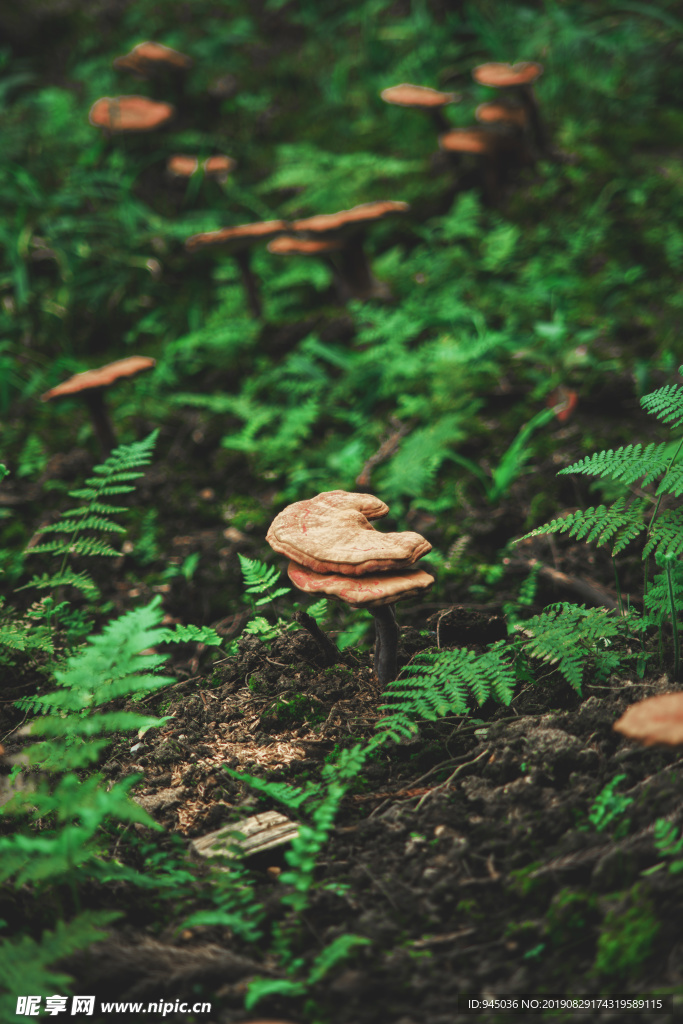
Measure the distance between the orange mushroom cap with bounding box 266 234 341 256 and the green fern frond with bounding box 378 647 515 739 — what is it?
4.24 m

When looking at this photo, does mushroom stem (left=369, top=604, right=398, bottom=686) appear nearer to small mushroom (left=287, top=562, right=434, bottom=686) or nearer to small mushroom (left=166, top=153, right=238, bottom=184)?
small mushroom (left=287, top=562, right=434, bottom=686)

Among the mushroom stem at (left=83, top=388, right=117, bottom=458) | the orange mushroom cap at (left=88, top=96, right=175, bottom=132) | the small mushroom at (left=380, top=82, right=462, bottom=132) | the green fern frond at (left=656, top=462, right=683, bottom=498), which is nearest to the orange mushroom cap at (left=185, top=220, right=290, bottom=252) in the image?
the mushroom stem at (left=83, top=388, right=117, bottom=458)

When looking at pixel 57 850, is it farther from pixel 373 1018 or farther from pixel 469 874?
pixel 469 874

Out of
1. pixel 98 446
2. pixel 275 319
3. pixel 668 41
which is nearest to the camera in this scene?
pixel 98 446

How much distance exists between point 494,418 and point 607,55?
5.79 meters

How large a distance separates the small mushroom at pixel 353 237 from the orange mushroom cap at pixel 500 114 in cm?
155

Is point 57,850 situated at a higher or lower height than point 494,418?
higher

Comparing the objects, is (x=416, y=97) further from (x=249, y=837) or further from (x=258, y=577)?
(x=249, y=837)

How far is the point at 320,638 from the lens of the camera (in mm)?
2875

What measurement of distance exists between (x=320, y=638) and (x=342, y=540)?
0.73 metres

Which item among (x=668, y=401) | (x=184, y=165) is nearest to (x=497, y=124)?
(x=184, y=165)

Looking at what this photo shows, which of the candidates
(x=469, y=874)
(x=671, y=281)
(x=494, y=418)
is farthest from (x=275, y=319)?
(x=469, y=874)

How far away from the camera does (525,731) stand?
2.31 m

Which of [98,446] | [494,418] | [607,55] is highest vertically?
[607,55]
